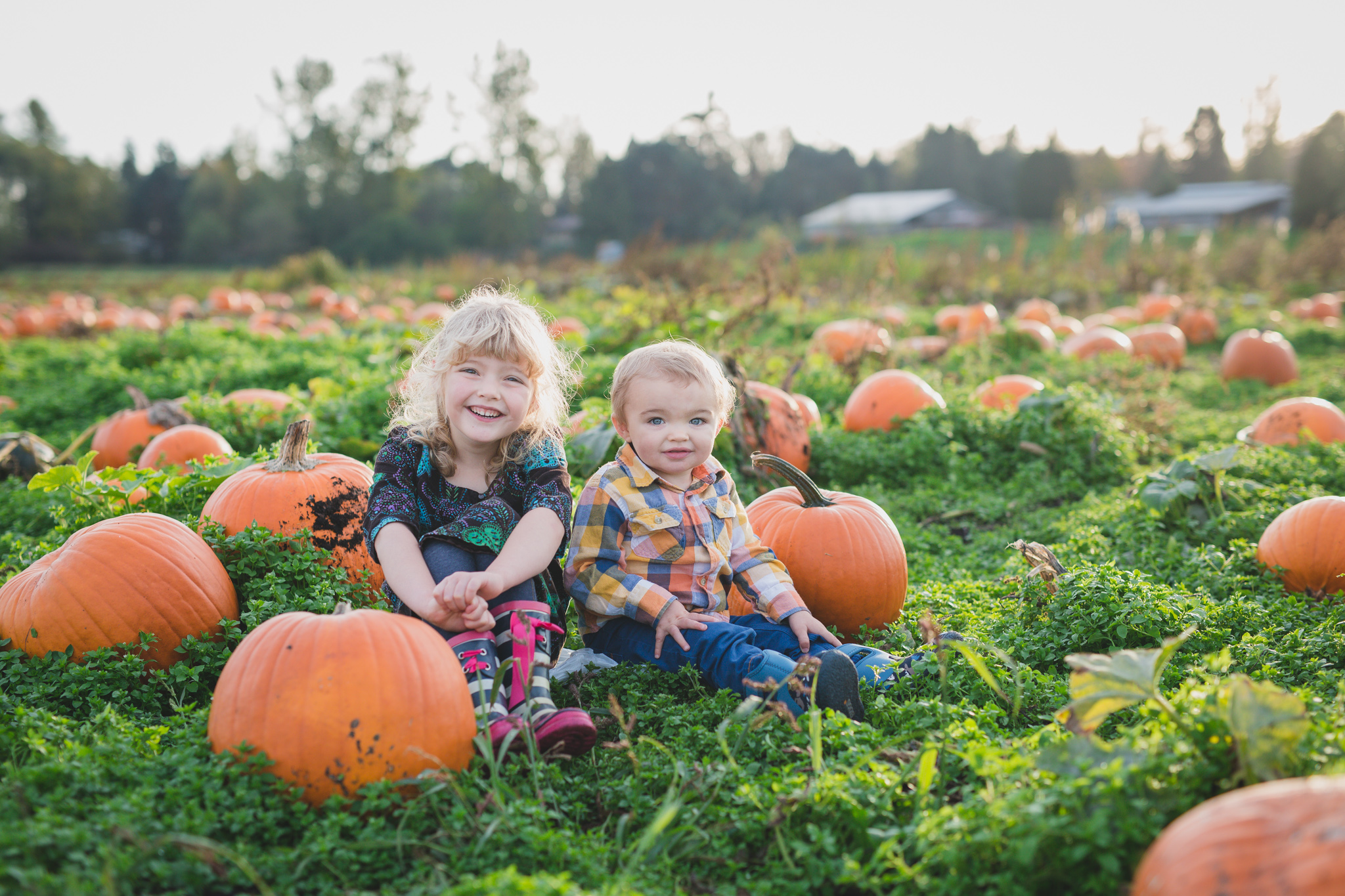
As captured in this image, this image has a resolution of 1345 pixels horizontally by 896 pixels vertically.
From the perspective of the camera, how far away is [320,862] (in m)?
1.83

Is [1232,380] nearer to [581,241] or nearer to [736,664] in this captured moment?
[736,664]

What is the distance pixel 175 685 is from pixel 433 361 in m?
1.30

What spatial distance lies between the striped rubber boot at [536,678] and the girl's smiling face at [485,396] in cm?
57

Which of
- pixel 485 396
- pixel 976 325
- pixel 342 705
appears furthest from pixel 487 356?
pixel 976 325

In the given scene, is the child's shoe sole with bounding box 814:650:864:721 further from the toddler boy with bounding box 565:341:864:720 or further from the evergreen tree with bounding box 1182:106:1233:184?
the evergreen tree with bounding box 1182:106:1233:184

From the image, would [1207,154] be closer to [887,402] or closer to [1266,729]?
[887,402]

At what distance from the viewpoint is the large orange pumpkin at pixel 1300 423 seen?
5.24 m

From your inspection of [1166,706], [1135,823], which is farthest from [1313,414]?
[1135,823]

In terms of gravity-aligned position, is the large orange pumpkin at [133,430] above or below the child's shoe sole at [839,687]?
above

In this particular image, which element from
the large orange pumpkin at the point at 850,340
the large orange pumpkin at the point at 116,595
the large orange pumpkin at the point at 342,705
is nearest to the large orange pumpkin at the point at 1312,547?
the large orange pumpkin at the point at 342,705

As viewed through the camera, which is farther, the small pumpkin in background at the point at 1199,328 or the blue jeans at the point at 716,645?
the small pumpkin in background at the point at 1199,328

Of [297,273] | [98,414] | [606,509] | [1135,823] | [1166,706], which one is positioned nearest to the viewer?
[1135,823]

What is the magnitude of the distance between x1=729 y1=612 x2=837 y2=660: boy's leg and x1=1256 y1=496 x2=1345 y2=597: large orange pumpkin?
196cm

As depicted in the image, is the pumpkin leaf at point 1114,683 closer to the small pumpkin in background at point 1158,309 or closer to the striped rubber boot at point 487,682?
the striped rubber boot at point 487,682
